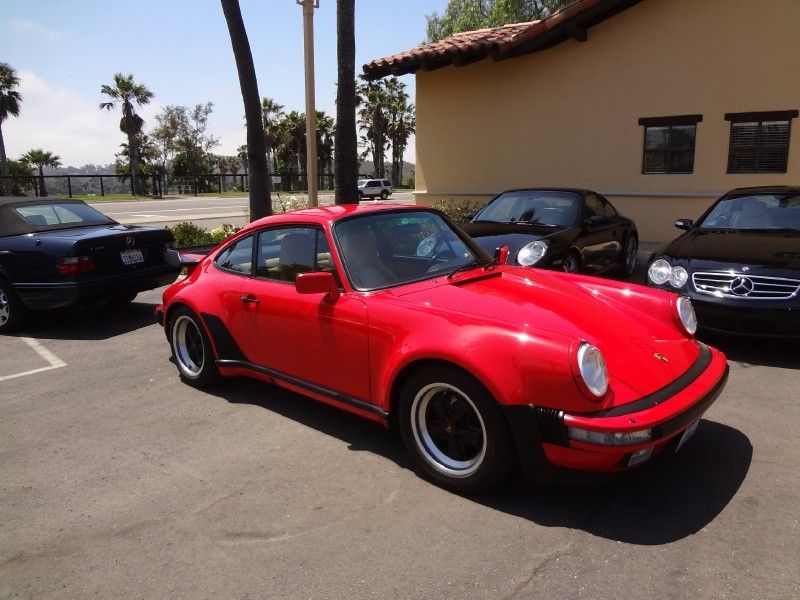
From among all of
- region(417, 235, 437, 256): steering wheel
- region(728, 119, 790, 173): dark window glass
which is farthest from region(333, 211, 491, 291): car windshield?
region(728, 119, 790, 173): dark window glass

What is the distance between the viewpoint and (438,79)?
44.7 ft

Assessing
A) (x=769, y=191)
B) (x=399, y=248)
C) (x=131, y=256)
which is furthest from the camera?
(x=131, y=256)

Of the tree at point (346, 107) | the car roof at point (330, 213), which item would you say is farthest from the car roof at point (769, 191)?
the tree at point (346, 107)

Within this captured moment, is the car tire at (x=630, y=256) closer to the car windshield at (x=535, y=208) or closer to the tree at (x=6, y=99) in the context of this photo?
the car windshield at (x=535, y=208)

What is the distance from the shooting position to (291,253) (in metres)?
4.07

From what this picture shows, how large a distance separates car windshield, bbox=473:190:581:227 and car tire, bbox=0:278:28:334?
18.4ft

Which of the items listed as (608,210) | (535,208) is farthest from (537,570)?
(608,210)

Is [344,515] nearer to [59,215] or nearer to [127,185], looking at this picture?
[59,215]

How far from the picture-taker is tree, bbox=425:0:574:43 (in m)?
24.7

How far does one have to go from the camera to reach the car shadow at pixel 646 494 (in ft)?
9.12

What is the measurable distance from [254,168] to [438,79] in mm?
4890

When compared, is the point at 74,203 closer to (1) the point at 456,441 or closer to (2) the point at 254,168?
(2) the point at 254,168

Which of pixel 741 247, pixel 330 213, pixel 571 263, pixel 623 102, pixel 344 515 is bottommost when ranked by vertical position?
pixel 344 515

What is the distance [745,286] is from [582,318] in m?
2.59
